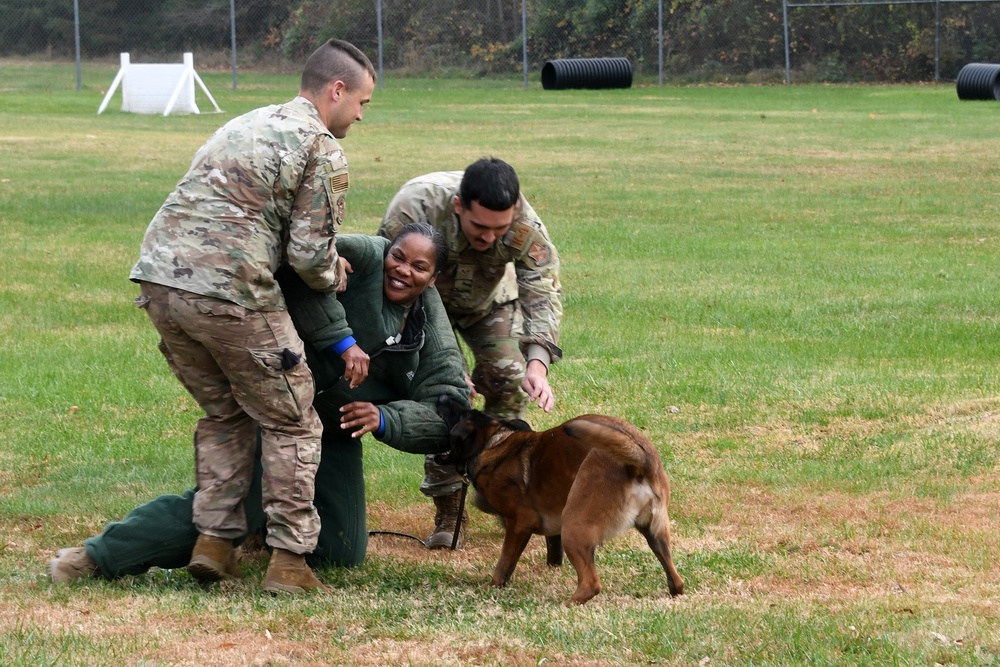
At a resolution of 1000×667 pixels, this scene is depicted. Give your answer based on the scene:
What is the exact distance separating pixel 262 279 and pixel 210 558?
1.18 meters

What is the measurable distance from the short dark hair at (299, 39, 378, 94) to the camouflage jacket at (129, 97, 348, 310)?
0.72 ft

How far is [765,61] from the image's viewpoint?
42938mm

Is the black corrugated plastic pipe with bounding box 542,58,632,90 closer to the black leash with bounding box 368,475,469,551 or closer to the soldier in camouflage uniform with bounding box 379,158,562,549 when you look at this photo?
the soldier in camouflage uniform with bounding box 379,158,562,549

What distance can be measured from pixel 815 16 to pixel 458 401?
39.6 meters

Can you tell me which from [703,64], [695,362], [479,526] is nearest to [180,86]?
[703,64]

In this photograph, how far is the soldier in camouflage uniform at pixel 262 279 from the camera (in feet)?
15.4

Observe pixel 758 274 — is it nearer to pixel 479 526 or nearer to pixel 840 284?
pixel 840 284

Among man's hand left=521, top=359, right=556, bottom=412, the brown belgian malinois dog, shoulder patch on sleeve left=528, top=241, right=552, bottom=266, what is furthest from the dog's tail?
shoulder patch on sleeve left=528, top=241, right=552, bottom=266

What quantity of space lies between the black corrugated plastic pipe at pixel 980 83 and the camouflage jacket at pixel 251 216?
31.8 metres

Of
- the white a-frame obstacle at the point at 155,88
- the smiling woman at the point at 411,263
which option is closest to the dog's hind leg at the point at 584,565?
the smiling woman at the point at 411,263

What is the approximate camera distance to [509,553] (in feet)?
17.2

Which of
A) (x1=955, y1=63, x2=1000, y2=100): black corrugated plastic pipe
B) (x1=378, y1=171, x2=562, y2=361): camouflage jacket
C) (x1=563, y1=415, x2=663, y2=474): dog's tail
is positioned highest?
(x1=955, y1=63, x2=1000, y2=100): black corrugated plastic pipe

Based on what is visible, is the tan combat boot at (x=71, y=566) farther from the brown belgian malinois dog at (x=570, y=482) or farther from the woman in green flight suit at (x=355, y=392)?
the brown belgian malinois dog at (x=570, y=482)

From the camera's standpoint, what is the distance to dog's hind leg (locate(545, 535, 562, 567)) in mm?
5581
